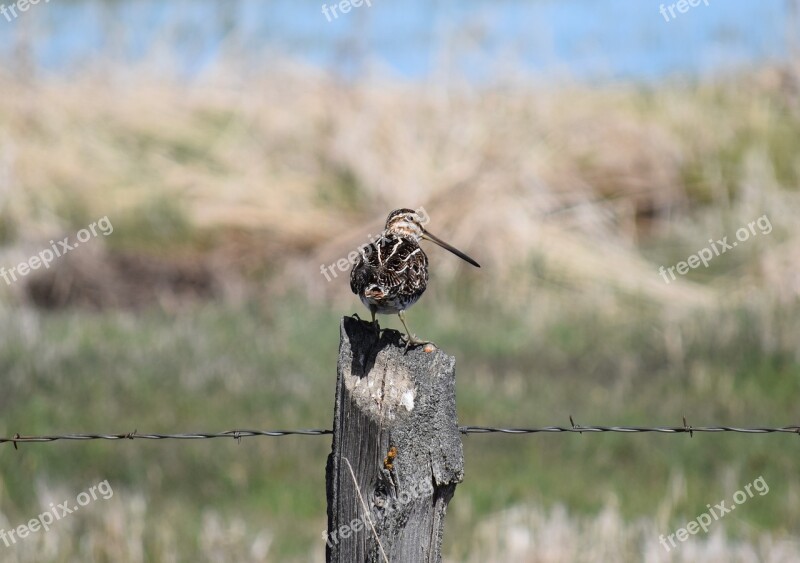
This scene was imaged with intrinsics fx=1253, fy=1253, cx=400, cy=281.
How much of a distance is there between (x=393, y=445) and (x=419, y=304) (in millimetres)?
9971

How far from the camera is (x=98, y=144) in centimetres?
1761

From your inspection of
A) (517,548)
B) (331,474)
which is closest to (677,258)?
(517,548)

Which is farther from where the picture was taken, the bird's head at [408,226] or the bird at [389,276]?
the bird's head at [408,226]

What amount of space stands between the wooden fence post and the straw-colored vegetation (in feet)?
8.75

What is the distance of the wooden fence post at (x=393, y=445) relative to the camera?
3.20 m

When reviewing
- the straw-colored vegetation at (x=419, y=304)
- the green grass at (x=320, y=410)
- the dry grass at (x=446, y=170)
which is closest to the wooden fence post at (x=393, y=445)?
the straw-colored vegetation at (x=419, y=304)

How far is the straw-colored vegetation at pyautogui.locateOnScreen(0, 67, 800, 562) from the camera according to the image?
23.0 feet

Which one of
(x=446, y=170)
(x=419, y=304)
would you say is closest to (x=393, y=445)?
(x=419, y=304)

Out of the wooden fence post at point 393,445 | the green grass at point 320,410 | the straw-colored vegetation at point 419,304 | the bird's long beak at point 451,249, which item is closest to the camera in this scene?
the wooden fence post at point 393,445

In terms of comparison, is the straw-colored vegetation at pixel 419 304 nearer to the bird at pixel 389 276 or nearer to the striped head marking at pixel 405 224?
the striped head marking at pixel 405 224

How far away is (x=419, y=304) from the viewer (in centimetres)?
1316

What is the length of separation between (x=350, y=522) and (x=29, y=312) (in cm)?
905

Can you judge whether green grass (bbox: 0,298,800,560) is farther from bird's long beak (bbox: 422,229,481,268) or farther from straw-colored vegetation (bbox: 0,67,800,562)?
bird's long beak (bbox: 422,229,481,268)

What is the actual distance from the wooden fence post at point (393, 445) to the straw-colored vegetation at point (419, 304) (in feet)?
8.75
